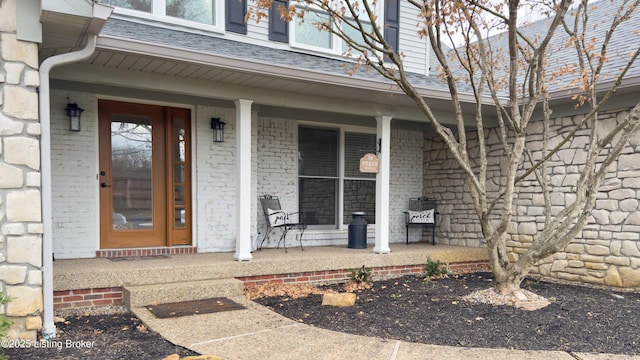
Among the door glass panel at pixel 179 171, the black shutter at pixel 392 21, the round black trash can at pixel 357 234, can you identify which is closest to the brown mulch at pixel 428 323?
the round black trash can at pixel 357 234

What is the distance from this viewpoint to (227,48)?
5.81 metres

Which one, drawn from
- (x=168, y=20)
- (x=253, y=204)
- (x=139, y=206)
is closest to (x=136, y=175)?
(x=139, y=206)

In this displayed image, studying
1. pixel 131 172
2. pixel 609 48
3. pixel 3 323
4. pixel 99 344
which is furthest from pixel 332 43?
pixel 3 323

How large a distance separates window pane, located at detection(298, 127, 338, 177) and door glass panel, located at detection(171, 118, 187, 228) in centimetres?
189

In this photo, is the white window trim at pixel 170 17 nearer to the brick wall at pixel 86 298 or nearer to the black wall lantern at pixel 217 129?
the black wall lantern at pixel 217 129

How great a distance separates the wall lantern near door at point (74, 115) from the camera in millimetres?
5281

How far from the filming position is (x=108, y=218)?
5.63m

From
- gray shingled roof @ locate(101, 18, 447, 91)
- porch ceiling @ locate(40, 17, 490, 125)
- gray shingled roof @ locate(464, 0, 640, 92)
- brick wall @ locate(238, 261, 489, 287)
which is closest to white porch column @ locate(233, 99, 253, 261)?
porch ceiling @ locate(40, 17, 490, 125)

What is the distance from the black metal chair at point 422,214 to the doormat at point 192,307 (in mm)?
4018

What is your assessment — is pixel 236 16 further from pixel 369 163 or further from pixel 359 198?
pixel 359 198

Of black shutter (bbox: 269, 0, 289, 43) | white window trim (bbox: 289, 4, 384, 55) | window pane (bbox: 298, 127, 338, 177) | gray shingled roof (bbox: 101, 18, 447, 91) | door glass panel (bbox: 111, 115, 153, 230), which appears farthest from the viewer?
window pane (bbox: 298, 127, 338, 177)

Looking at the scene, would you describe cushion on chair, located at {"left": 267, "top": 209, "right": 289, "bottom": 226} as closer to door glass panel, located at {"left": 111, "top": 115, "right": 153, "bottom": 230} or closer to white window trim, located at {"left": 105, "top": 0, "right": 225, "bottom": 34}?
door glass panel, located at {"left": 111, "top": 115, "right": 153, "bottom": 230}

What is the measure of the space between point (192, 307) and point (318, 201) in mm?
3407

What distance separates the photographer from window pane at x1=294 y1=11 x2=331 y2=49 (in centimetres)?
698
